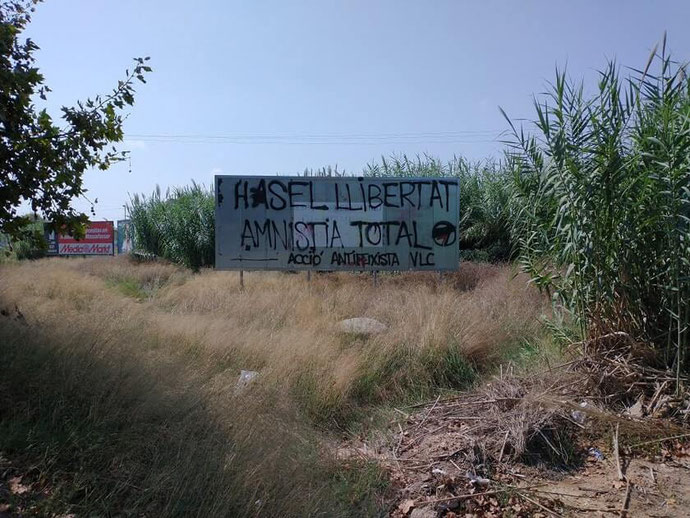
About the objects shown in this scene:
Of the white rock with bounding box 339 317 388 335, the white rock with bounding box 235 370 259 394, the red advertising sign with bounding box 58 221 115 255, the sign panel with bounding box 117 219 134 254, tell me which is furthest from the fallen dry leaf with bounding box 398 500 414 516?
the red advertising sign with bounding box 58 221 115 255

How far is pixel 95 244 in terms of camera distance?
31.0 meters

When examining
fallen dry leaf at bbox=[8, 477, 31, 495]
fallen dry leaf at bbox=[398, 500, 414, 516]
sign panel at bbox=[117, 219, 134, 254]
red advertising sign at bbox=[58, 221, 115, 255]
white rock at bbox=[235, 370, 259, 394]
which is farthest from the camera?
red advertising sign at bbox=[58, 221, 115, 255]

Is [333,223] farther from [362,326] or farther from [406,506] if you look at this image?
[406,506]

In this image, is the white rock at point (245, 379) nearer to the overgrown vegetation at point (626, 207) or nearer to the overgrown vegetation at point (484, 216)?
the overgrown vegetation at point (626, 207)

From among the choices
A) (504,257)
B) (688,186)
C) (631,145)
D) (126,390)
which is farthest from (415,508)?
(504,257)

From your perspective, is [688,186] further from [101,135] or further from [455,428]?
[101,135]

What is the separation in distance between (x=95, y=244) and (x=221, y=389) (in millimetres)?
28122

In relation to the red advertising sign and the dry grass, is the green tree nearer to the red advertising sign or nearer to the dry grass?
the dry grass

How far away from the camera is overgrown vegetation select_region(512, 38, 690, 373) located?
5445mm

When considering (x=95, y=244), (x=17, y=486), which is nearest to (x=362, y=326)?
(x=17, y=486)

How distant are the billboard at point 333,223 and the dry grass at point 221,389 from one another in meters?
3.10

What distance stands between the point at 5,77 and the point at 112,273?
14.1m

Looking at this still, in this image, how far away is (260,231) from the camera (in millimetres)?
13578

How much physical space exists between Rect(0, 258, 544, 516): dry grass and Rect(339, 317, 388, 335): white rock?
19 centimetres
